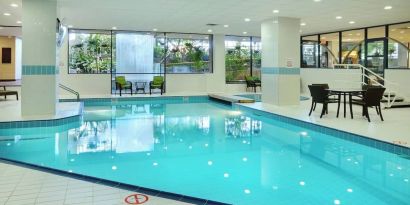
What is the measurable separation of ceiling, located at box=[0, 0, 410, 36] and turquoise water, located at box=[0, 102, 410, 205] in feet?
9.88

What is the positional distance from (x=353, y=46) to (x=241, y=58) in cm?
523

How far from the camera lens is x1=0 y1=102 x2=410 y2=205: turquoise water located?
3676mm

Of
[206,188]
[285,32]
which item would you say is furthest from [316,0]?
[206,188]

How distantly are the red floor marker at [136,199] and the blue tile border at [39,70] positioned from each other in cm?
607

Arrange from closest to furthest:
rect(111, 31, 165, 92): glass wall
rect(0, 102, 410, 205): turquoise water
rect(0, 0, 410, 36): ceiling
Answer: rect(0, 102, 410, 205): turquoise water
rect(0, 0, 410, 36): ceiling
rect(111, 31, 165, 92): glass wall

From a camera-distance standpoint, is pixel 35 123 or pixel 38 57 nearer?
pixel 35 123

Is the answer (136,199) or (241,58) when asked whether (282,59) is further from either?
(136,199)

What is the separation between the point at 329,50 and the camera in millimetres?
14898

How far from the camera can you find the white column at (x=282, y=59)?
10555 mm

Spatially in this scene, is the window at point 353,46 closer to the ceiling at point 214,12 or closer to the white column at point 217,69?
the ceiling at point 214,12

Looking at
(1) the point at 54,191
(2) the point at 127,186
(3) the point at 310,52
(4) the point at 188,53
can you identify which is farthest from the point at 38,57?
(3) the point at 310,52

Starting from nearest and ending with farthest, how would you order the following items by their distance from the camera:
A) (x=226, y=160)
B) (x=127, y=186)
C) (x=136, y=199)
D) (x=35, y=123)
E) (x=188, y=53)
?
(x=136, y=199), (x=127, y=186), (x=226, y=160), (x=35, y=123), (x=188, y=53)

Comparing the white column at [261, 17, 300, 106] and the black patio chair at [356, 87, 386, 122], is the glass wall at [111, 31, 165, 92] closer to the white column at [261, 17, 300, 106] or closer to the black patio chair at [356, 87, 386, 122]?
the white column at [261, 17, 300, 106]

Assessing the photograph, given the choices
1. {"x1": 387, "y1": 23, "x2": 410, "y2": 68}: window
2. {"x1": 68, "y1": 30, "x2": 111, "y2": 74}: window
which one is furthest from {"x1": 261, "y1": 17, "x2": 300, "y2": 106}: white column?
{"x1": 68, "y1": 30, "x2": 111, "y2": 74}: window
